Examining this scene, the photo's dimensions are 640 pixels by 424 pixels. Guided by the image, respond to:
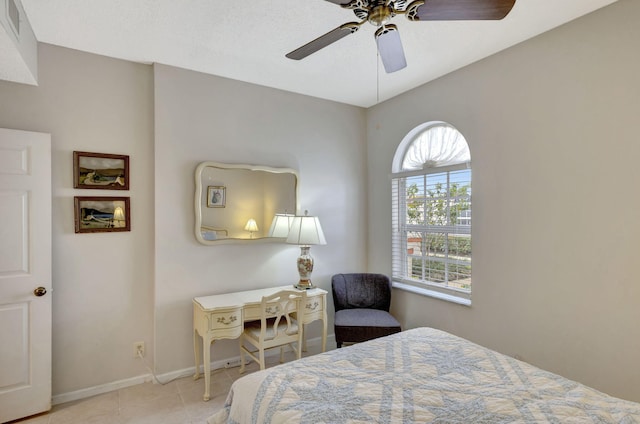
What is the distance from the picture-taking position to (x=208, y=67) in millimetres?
2928

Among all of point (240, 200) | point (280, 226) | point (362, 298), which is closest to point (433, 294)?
point (362, 298)

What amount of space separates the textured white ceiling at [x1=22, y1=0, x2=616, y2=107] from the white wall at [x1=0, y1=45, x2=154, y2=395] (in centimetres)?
23

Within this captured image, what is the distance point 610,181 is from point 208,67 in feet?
10.0

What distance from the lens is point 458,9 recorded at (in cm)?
148

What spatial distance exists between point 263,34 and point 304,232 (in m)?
1.66

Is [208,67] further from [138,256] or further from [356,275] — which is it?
[356,275]

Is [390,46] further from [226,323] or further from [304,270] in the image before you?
[226,323]

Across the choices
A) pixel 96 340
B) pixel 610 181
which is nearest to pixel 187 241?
pixel 96 340

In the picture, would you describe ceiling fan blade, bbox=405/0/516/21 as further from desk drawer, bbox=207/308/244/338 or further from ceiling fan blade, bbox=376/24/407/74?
desk drawer, bbox=207/308/244/338

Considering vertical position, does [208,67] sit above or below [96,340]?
above

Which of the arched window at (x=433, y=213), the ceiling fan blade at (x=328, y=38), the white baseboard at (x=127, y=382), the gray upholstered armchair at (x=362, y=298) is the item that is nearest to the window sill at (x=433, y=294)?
the arched window at (x=433, y=213)

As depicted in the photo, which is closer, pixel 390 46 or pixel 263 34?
pixel 390 46

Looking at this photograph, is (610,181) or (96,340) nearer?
(610,181)

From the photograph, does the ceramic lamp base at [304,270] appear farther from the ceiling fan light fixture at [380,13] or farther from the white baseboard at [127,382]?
the ceiling fan light fixture at [380,13]
